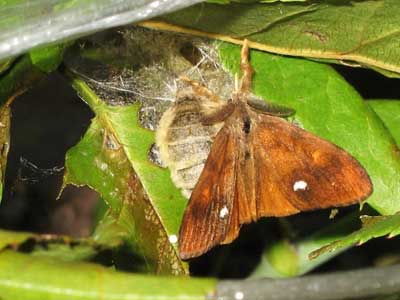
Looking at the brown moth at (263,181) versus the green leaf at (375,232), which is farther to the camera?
the brown moth at (263,181)

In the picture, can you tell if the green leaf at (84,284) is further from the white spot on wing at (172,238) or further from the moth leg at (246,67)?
the moth leg at (246,67)

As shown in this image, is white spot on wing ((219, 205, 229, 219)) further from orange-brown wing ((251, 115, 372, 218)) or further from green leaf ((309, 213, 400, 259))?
green leaf ((309, 213, 400, 259))

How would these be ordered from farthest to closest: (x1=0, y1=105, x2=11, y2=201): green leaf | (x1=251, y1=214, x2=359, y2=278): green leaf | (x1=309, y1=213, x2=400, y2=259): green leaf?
(x1=251, y1=214, x2=359, y2=278): green leaf, (x1=0, y1=105, x2=11, y2=201): green leaf, (x1=309, y1=213, x2=400, y2=259): green leaf

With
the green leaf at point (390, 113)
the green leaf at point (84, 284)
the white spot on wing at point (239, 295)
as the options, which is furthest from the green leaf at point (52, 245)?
the green leaf at point (390, 113)

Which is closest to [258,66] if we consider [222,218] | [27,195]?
[222,218]

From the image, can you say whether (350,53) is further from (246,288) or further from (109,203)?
(246,288)

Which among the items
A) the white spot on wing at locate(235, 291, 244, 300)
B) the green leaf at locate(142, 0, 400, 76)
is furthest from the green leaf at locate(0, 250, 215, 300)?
the green leaf at locate(142, 0, 400, 76)

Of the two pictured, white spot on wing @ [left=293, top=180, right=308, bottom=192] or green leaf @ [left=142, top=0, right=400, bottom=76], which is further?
white spot on wing @ [left=293, top=180, right=308, bottom=192]

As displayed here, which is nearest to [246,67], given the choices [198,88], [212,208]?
[198,88]
